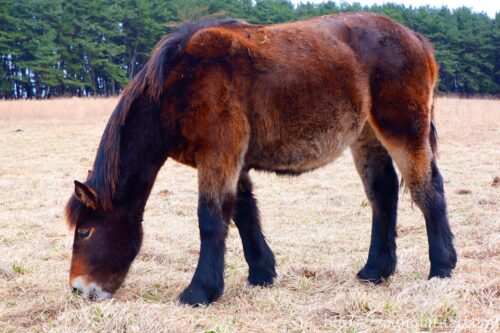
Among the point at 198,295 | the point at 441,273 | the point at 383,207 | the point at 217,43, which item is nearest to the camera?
the point at 198,295

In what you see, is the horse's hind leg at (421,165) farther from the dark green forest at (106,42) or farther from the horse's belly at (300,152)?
the dark green forest at (106,42)

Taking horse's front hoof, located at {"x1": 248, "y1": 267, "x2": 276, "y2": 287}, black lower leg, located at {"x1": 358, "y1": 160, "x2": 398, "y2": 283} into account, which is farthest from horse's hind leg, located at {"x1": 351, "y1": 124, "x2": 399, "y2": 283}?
horse's front hoof, located at {"x1": 248, "y1": 267, "x2": 276, "y2": 287}

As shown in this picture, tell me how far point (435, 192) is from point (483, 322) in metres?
1.63

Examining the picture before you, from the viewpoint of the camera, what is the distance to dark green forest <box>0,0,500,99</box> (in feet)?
151

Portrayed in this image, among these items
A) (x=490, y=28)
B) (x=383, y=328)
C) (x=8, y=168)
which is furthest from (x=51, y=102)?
(x=490, y=28)

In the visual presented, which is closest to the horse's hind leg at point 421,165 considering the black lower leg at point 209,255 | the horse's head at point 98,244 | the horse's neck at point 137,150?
the black lower leg at point 209,255

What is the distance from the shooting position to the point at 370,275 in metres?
4.71

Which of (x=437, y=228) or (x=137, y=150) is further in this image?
(x=437, y=228)

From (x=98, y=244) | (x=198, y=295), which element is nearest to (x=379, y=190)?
(x=198, y=295)

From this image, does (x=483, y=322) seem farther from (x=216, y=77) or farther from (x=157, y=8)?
(x=157, y=8)

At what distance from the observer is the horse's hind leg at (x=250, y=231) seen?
461 cm

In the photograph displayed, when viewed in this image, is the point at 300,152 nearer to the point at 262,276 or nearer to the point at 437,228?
the point at 262,276

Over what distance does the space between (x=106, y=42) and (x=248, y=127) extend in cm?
4909

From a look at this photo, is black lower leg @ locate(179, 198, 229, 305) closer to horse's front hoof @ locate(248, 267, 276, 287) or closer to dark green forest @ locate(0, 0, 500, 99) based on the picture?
horse's front hoof @ locate(248, 267, 276, 287)
